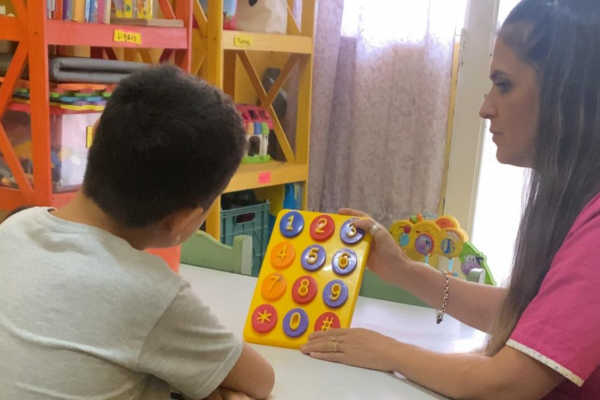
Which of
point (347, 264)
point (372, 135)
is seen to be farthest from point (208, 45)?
point (347, 264)

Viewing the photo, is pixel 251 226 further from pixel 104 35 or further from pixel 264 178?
pixel 104 35

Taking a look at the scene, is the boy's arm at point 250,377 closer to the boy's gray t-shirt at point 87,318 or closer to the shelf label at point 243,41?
the boy's gray t-shirt at point 87,318

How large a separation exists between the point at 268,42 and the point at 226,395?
1242 mm

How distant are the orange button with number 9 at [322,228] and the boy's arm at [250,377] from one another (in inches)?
11.9

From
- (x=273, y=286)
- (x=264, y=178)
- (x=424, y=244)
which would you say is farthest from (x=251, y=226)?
(x=273, y=286)

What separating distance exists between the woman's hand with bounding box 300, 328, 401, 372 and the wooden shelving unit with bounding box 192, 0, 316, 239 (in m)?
0.84

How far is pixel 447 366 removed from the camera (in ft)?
2.79

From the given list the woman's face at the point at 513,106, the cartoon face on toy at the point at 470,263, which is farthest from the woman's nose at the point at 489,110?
the cartoon face on toy at the point at 470,263

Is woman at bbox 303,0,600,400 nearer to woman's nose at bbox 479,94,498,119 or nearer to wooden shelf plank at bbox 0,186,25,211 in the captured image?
woman's nose at bbox 479,94,498,119

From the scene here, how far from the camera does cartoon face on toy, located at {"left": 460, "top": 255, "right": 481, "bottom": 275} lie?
1492mm

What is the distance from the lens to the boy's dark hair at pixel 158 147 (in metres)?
0.72

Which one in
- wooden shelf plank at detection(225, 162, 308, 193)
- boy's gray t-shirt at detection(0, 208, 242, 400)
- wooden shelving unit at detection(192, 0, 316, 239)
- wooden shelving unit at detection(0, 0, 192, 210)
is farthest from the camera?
wooden shelf plank at detection(225, 162, 308, 193)

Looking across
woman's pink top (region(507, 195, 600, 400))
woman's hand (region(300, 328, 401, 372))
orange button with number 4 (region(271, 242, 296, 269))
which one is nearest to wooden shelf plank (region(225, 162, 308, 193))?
orange button with number 4 (region(271, 242, 296, 269))

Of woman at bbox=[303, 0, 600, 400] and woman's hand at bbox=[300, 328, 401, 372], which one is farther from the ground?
woman at bbox=[303, 0, 600, 400]
